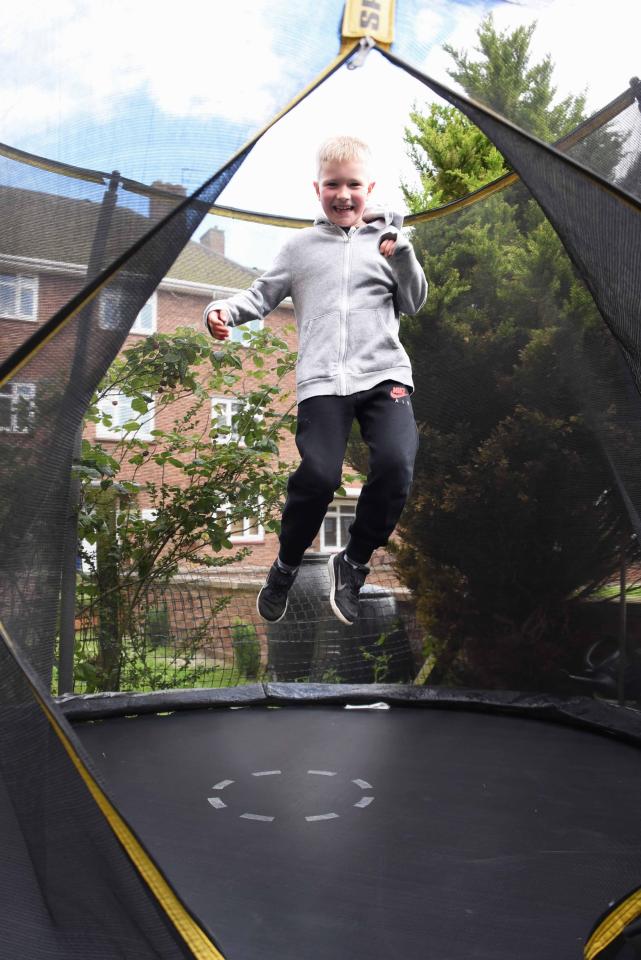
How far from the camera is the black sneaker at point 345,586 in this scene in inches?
80.9

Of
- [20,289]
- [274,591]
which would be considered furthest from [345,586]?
[20,289]

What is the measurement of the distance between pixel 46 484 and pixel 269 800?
0.95 meters

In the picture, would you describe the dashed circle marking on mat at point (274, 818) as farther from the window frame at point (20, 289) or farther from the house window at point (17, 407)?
the window frame at point (20, 289)

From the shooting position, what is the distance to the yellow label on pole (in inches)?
58.8

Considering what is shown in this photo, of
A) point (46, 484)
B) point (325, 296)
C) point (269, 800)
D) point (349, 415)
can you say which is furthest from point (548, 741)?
point (46, 484)

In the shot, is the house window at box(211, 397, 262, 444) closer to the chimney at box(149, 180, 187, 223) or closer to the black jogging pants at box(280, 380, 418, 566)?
the black jogging pants at box(280, 380, 418, 566)

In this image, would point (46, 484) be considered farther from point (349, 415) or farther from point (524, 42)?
point (524, 42)

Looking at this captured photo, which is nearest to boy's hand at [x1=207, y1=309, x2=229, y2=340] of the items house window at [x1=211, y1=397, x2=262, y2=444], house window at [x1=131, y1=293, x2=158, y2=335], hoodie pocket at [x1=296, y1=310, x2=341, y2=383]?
hoodie pocket at [x1=296, y1=310, x2=341, y2=383]

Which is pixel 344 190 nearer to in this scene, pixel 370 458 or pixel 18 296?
pixel 370 458

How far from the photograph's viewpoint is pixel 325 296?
201 cm

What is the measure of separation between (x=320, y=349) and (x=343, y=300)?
0.40 ft

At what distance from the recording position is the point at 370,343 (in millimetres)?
1958

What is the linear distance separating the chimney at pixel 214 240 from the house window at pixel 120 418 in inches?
27.2

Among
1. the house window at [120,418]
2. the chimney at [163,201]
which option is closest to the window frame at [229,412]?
the house window at [120,418]
